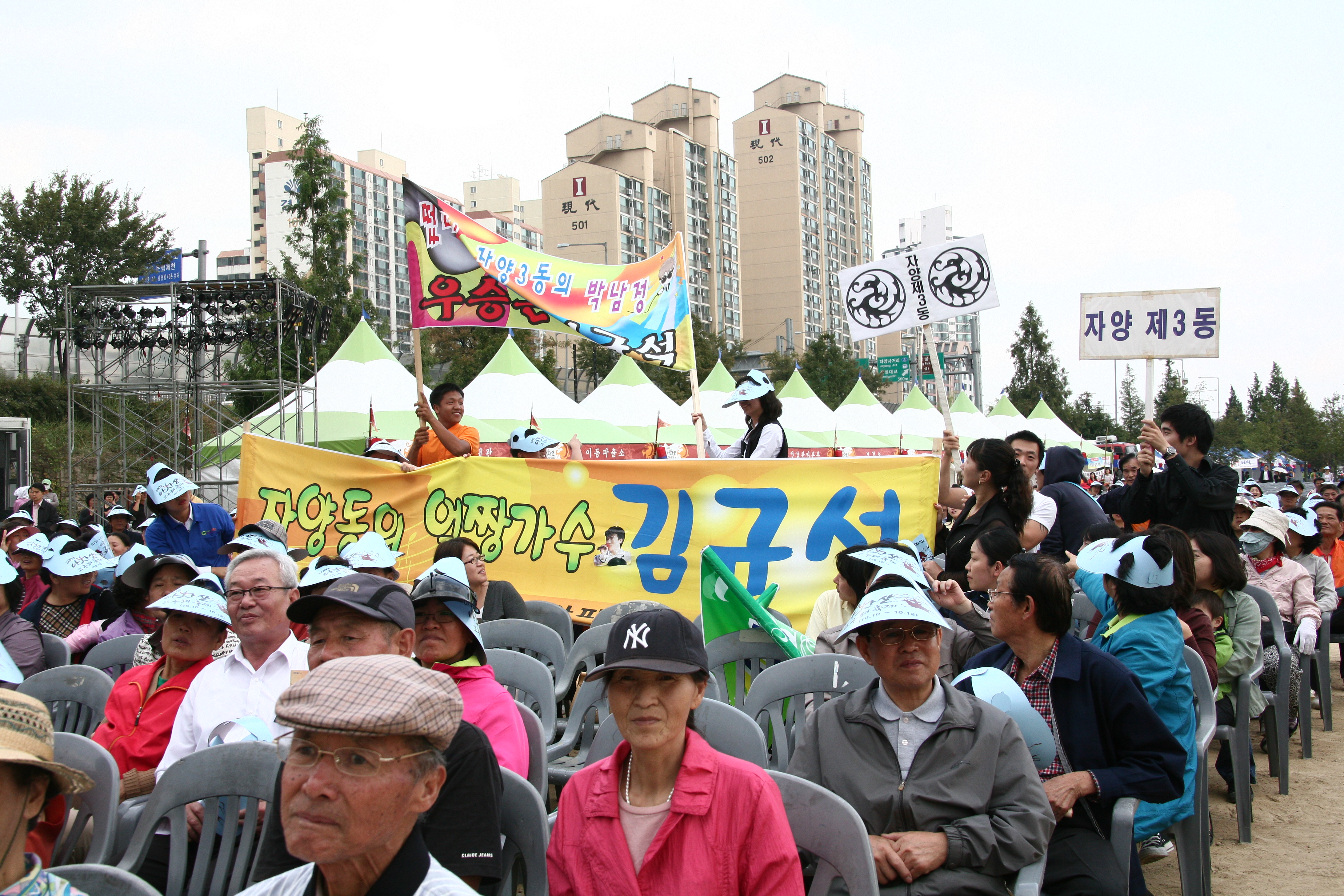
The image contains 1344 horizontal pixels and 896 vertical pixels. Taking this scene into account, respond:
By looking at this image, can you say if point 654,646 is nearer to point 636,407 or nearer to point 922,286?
point 922,286

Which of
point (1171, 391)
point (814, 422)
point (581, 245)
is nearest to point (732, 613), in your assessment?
point (581, 245)

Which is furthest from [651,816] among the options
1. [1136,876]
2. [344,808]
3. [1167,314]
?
[1167,314]

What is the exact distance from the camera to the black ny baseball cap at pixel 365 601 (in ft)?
9.51

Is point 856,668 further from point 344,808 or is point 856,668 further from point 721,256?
point 721,256

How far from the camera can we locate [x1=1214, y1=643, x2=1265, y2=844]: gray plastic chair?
15.9ft

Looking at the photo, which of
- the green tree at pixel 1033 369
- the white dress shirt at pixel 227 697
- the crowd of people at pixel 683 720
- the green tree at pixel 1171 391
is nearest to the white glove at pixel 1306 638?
the crowd of people at pixel 683 720

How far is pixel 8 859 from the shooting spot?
189 centimetres

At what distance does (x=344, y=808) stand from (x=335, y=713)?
183 millimetres

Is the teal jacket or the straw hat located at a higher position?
the straw hat

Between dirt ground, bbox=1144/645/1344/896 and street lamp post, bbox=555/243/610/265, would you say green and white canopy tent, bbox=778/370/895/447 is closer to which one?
street lamp post, bbox=555/243/610/265

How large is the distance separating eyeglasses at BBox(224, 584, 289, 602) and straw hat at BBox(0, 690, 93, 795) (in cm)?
170

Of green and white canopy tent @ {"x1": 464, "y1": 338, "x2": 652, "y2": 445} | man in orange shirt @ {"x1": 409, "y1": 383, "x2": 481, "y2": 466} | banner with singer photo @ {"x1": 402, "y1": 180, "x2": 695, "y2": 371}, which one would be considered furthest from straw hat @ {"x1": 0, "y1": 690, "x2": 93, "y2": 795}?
green and white canopy tent @ {"x1": 464, "y1": 338, "x2": 652, "y2": 445}

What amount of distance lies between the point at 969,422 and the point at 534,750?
3439 centimetres

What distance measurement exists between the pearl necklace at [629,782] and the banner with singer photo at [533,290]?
17.9ft
